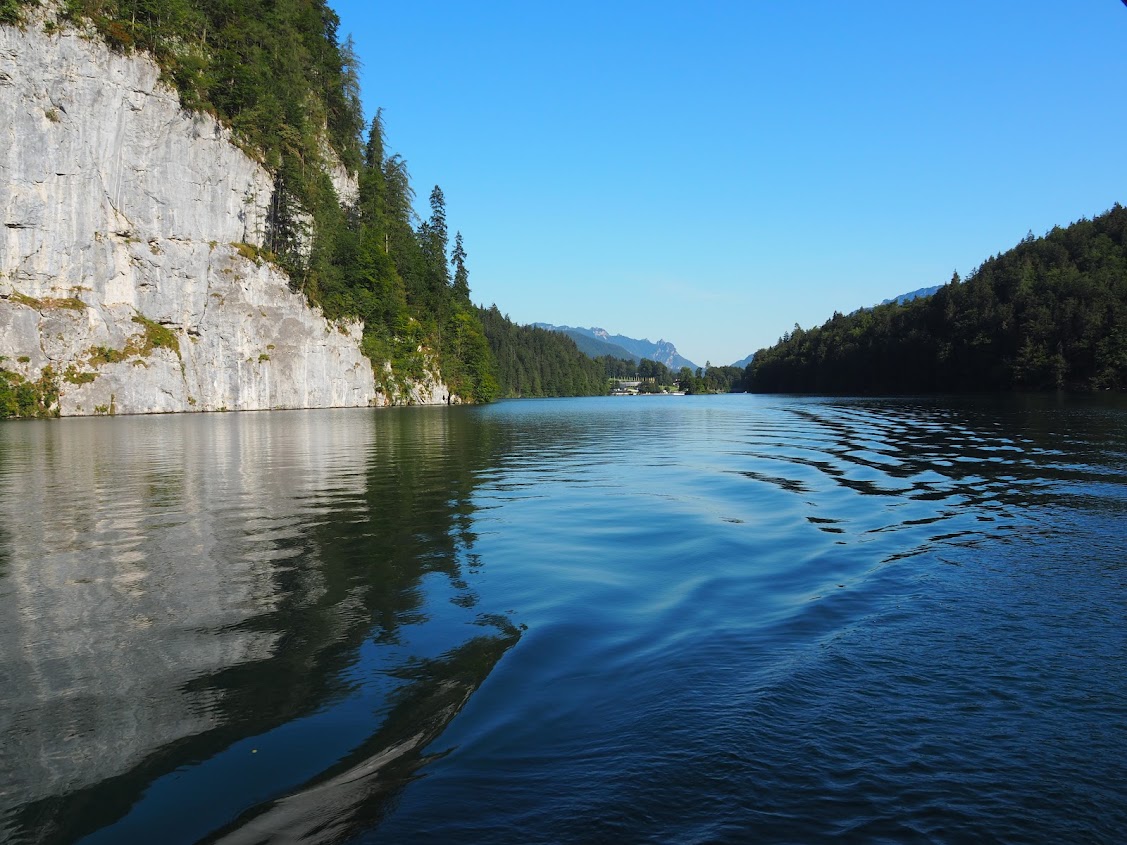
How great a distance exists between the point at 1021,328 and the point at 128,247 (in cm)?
11029

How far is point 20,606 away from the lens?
27.1 feet

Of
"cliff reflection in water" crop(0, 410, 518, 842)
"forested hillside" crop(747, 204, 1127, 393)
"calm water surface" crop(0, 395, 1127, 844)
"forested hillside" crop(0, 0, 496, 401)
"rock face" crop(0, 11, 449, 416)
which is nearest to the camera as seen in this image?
"calm water surface" crop(0, 395, 1127, 844)

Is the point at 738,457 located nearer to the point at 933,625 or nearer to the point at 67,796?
the point at 933,625

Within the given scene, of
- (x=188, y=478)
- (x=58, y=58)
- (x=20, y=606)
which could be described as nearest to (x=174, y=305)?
(x=58, y=58)

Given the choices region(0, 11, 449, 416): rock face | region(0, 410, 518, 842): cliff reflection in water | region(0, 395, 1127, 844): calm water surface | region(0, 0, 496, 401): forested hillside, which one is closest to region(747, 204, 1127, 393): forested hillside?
region(0, 0, 496, 401): forested hillside

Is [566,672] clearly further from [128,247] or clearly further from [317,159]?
[317,159]

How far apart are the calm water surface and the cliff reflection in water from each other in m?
0.03

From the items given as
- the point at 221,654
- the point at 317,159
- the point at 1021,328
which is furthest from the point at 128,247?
the point at 1021,328

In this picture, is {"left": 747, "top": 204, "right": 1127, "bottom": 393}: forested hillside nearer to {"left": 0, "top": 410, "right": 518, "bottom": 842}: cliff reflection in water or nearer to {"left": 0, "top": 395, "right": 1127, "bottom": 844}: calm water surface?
{"left": 0, "top": 395, "right": 1127, "bottom": 844}: calm water surface

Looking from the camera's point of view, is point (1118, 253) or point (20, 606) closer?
point (20, 606)

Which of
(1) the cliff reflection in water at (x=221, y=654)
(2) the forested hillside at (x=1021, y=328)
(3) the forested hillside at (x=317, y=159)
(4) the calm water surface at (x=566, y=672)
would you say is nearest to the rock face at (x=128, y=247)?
(3) the forested hillside at (x=317, y=159)

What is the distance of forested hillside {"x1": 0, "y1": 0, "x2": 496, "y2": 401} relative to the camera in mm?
65750

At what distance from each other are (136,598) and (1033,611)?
33.0 ft

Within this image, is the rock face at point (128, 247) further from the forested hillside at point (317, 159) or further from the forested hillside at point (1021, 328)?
the forested hillside at point (1021, 328)
